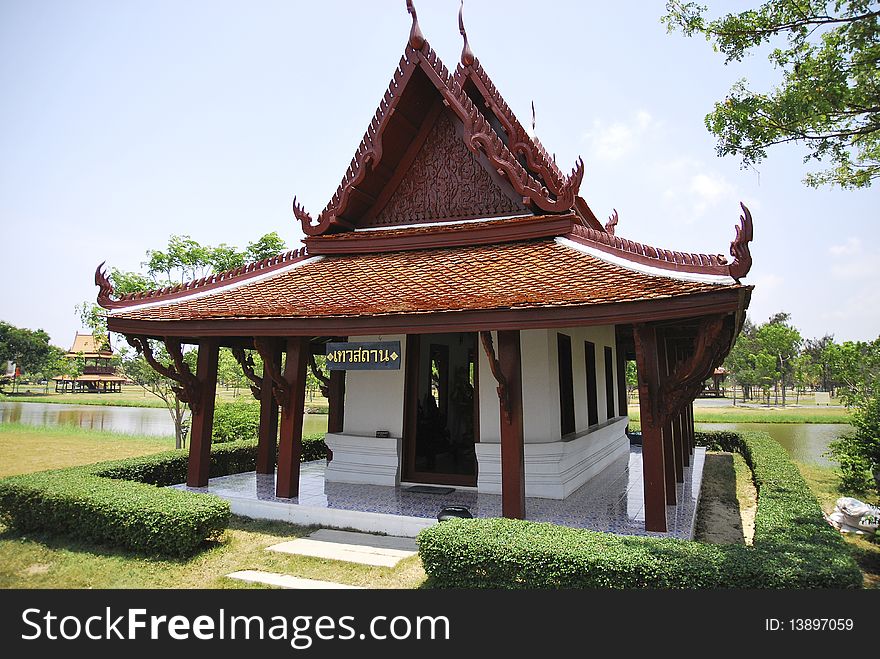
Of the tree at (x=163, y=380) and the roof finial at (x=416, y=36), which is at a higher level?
the roof finial at (x=416, y=36)

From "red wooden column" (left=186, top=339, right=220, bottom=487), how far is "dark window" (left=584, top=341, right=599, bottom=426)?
19.7ft

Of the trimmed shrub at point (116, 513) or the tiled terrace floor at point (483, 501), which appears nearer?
the trimmed shrub at point (116, 513)

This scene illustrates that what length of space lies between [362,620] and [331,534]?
2695mm

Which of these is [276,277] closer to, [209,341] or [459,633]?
[209,341]

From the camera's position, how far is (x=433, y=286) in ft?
21.2

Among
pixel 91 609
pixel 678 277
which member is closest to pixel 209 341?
pixel 91 609

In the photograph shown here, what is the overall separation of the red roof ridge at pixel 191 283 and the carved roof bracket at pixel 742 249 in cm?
618

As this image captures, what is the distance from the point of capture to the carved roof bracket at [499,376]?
5418mm

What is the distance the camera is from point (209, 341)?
24.2ft

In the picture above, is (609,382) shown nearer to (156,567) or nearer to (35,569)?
(156,567)

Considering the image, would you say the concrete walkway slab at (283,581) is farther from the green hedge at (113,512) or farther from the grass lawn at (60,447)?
the grass lawn at (60,447)

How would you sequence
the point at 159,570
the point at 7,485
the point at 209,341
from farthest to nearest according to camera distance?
the point at 209,341
the point at 7,485
the point at 159,570

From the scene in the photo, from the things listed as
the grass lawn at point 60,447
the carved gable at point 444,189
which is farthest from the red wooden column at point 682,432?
the grass lawn at point 60,447

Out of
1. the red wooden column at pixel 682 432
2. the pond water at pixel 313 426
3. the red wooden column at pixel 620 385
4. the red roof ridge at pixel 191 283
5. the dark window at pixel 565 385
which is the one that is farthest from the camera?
the pond water at pixel 313 426
